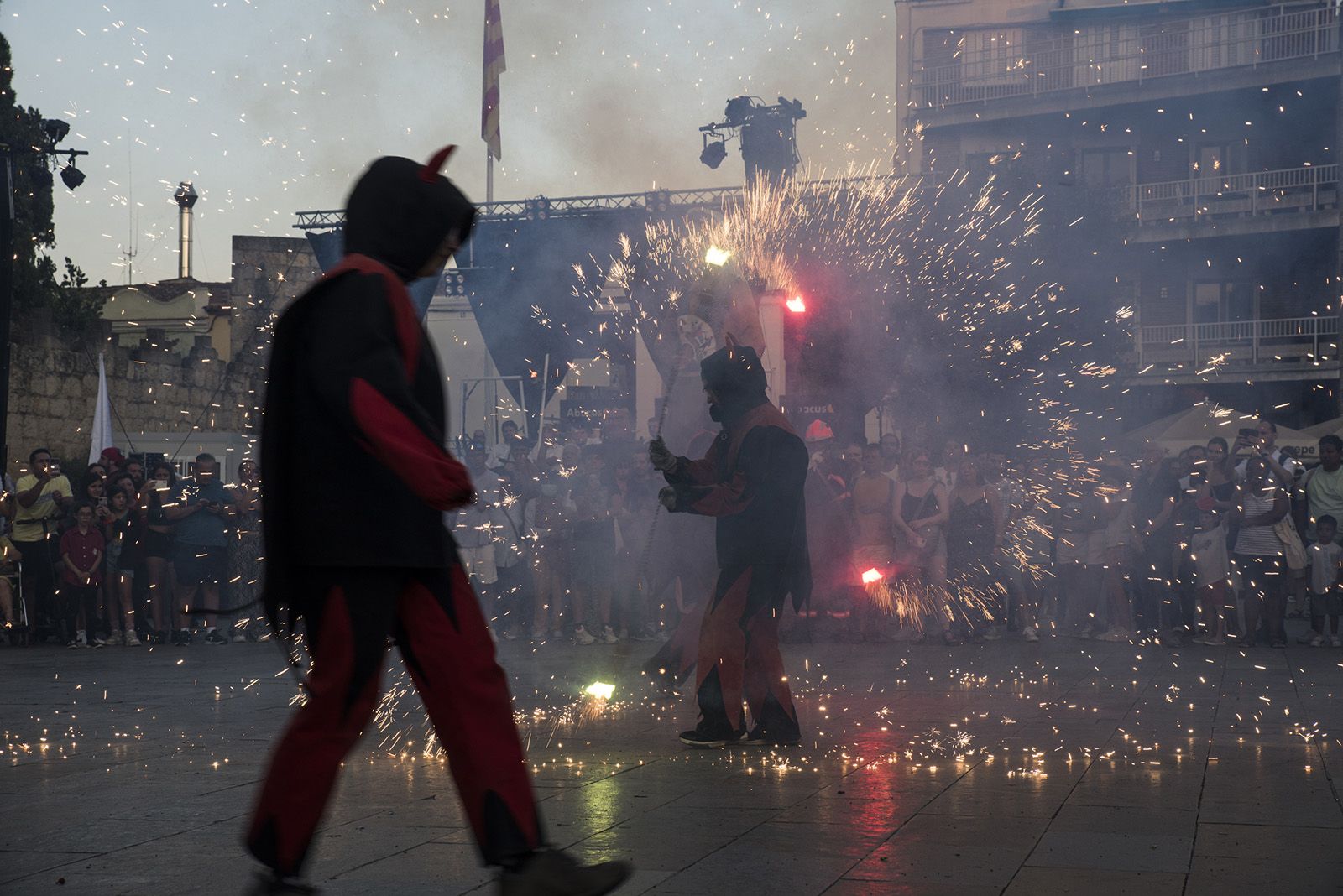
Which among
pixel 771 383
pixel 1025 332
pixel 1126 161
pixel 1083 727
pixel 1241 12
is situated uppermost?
pixel 1241 12

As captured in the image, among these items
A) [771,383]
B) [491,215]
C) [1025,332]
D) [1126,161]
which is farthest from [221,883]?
[1126,161]

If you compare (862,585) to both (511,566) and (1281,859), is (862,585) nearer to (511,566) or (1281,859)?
(511,566)

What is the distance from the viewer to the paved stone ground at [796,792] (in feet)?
13.3

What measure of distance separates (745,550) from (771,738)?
82cm

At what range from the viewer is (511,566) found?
14586mm

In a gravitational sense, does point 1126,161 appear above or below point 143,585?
above

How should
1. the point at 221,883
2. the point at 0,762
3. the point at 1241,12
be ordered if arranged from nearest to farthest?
the point at 221,883 → the point at 0,762 → the point at 1241,12

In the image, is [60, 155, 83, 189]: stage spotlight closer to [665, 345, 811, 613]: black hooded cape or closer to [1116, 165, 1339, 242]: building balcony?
[665, 345, 811, 613]: black hooded cape

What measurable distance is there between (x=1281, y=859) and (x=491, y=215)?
20.8 metres

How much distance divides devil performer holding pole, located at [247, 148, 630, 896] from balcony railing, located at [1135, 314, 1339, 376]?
2963 centimetres

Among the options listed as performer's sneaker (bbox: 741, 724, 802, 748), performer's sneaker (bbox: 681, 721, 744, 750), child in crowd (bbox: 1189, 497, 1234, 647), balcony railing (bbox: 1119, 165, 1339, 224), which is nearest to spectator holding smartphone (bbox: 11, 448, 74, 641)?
performer's sneaker (bbox: 681, 721, 744, 750)

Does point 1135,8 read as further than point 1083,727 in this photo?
Yes

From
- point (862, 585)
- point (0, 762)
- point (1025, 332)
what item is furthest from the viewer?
point (1025, 332)

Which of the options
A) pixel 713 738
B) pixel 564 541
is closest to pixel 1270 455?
pixel 564 541
